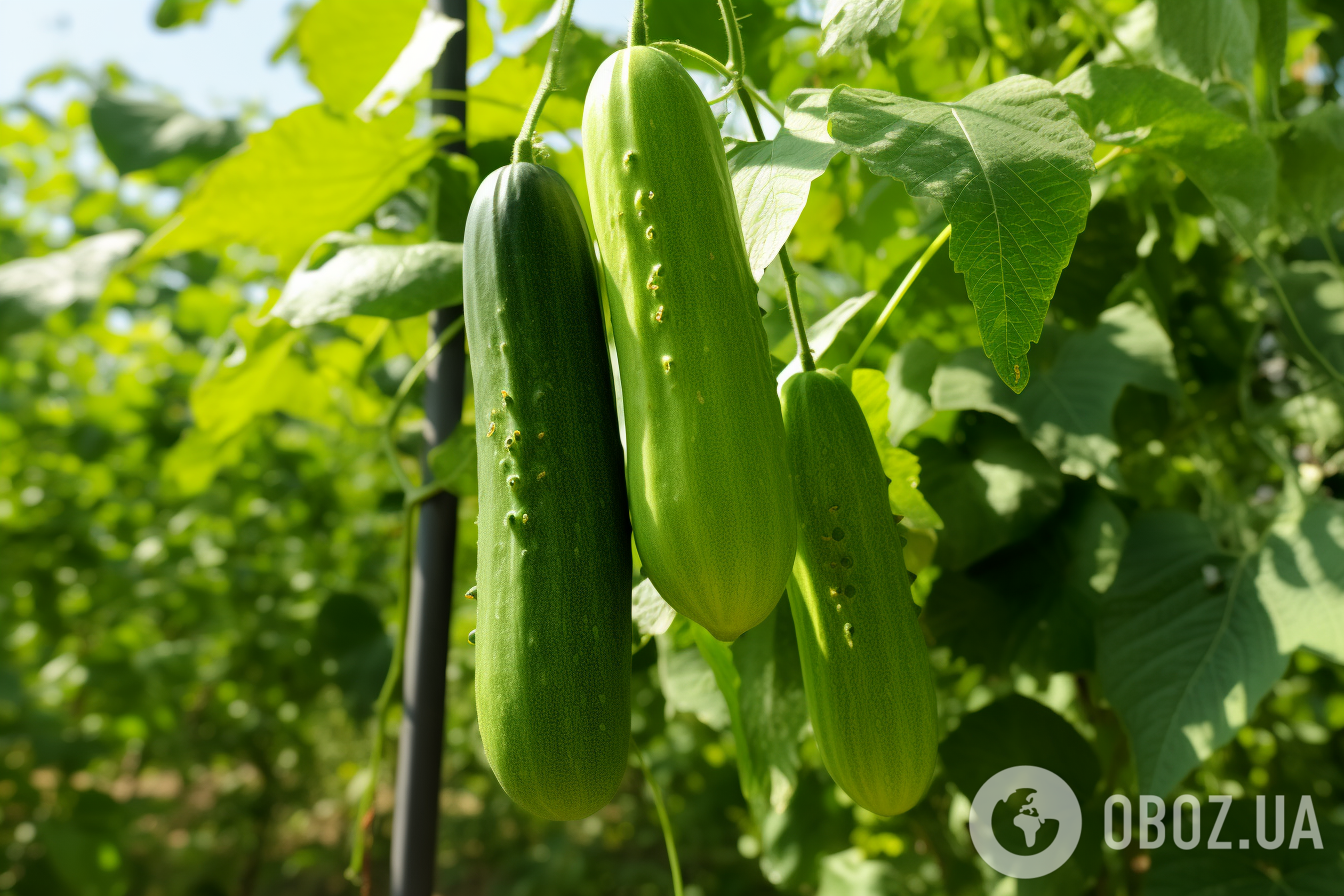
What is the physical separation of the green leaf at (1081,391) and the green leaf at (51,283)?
0.87 metres

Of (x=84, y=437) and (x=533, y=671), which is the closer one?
(x=533, y=671)

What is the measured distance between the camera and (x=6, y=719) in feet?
5.02

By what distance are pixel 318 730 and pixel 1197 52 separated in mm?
2580

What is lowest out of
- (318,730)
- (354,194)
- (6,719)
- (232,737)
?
(318,730)

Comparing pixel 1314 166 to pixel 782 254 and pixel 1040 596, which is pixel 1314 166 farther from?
pixel 782 254

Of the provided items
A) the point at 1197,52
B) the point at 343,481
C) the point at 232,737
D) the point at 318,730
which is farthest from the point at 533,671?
the point at 318,730

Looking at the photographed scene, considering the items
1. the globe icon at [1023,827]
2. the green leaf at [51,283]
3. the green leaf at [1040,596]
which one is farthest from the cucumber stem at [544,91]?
the green leaf at [51,283]

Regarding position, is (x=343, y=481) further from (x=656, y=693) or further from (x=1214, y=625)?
(x=1214, y=625)

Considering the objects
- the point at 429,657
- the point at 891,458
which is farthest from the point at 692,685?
the point at 891,458

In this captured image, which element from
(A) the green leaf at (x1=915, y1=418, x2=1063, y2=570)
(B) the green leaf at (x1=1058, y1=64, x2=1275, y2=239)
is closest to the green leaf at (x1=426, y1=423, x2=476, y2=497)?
(A) the green leaf at (x1=915, y1=418, x2=1063, y2=570)

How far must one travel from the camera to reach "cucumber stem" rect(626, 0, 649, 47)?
402mm

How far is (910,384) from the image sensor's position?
71cm

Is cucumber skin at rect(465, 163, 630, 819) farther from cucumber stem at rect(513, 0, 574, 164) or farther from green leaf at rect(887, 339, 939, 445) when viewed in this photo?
green leaf at rect(887, 339, 939, 445)

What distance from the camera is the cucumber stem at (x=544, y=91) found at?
415 mm
